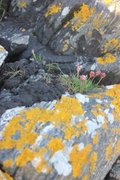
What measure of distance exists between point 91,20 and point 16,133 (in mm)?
1861

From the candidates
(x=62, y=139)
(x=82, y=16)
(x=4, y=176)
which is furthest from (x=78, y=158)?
(x=82, y=16)

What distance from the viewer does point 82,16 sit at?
4297 mm

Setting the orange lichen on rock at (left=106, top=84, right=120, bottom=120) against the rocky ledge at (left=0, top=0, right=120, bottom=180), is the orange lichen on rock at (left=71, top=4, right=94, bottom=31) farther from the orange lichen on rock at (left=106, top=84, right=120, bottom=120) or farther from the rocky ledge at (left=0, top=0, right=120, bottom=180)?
the orange lichen on rock at (left=106, top=84, right=120, bottom=120)

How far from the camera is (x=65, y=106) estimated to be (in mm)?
3463

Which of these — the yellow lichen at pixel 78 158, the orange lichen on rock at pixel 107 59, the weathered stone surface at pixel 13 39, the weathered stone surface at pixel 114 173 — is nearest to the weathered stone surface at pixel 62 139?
the yellow lichen at pixel 78 158

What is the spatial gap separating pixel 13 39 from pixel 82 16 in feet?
2.88

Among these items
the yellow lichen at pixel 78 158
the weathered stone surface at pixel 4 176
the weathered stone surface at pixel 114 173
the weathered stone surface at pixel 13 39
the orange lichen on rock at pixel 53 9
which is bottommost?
the weathered stone surface at pixel 114 173

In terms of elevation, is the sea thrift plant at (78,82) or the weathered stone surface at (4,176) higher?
the sea thrift plant at (78,82)

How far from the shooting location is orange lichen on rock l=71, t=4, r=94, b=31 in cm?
429

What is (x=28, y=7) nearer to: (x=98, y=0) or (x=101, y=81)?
(x=98, y=0)

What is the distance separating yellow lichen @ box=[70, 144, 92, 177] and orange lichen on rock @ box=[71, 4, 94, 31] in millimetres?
1673

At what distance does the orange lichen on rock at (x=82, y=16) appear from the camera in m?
4.29

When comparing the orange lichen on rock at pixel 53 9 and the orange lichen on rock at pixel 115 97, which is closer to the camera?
the orange lichen on rock at pixel 115 97

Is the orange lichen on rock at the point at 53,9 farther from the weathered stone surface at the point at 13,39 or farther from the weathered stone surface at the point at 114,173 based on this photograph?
the weathered stone surface at the point at 114,173
